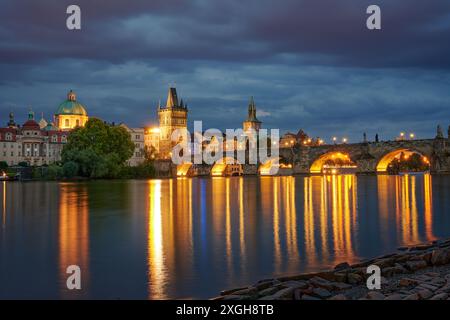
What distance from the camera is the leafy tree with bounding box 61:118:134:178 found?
64688mm

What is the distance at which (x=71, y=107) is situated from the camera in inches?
4921

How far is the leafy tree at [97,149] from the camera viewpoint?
64688 millimetres

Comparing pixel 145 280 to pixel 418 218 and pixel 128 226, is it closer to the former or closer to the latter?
pixel 128 226

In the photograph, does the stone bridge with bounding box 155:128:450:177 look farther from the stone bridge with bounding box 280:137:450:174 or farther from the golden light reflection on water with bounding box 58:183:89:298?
the golden light reflection on water with bounding box 58:183:89:298

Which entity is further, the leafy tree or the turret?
the turret

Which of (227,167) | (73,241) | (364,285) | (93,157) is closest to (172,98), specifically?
(227,167)

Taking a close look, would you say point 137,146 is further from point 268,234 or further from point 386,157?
point 268,234

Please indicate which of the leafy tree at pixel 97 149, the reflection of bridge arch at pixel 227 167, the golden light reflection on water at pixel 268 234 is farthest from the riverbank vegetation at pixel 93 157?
the golden light reflection on water at pixel 268 234

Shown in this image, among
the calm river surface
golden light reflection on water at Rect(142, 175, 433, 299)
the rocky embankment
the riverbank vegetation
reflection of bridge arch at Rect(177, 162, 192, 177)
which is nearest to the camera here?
the rocky embankment

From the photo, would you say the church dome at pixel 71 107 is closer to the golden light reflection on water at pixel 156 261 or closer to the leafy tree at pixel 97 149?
the leafy tree at pixel 97 149

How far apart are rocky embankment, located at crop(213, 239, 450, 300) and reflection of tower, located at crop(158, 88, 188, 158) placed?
131818mm

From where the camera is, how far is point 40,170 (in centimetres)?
7388

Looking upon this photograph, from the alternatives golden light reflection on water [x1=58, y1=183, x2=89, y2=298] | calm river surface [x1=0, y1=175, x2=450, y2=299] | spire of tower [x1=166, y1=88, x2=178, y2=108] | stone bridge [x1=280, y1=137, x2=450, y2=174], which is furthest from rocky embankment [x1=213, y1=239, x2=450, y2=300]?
spire of tower [x1=166, y1=88, x2=178, y2=108]

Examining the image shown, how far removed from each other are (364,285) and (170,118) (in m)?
138
